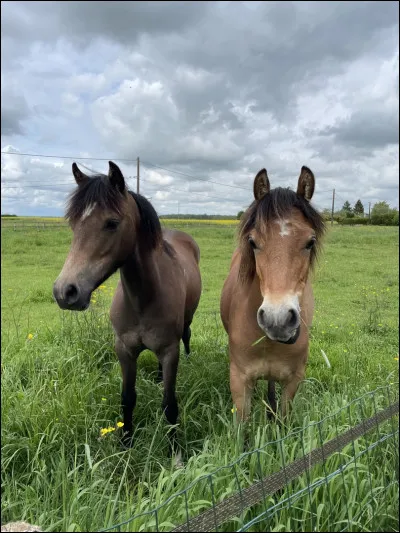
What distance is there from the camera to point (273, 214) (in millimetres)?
2334

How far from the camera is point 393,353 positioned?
4980mm

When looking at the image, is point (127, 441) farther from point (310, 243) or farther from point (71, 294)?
point (310, 243)

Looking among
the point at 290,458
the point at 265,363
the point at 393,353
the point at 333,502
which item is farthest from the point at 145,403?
Answer: the point at 393,353

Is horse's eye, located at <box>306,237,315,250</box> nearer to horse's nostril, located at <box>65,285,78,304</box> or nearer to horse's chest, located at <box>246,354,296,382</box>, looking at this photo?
horse's chest, located at <box>246,354,296,382</box>

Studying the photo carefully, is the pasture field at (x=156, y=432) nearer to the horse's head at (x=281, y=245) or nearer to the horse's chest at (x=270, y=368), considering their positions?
the horse's chest at (x=270, y=368)

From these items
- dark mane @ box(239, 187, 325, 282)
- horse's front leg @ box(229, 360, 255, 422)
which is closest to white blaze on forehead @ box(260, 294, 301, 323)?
dark mane @ box(239, 187, 325, 282)

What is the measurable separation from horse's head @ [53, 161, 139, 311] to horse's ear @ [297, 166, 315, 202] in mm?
1162

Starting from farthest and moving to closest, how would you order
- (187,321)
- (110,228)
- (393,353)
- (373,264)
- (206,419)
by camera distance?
(373,264) < (393,353) < (187,321) < (206,419) < (110,228)

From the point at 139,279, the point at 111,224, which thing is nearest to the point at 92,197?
the point at 111,224

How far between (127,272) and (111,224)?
1.86ft

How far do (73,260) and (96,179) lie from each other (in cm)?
60

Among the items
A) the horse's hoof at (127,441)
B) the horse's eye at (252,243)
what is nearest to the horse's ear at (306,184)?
the horse's eye at (252,243)

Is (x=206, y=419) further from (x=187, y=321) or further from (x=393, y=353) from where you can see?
(x=393, y=353)

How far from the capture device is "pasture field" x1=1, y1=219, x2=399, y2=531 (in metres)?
1.93
